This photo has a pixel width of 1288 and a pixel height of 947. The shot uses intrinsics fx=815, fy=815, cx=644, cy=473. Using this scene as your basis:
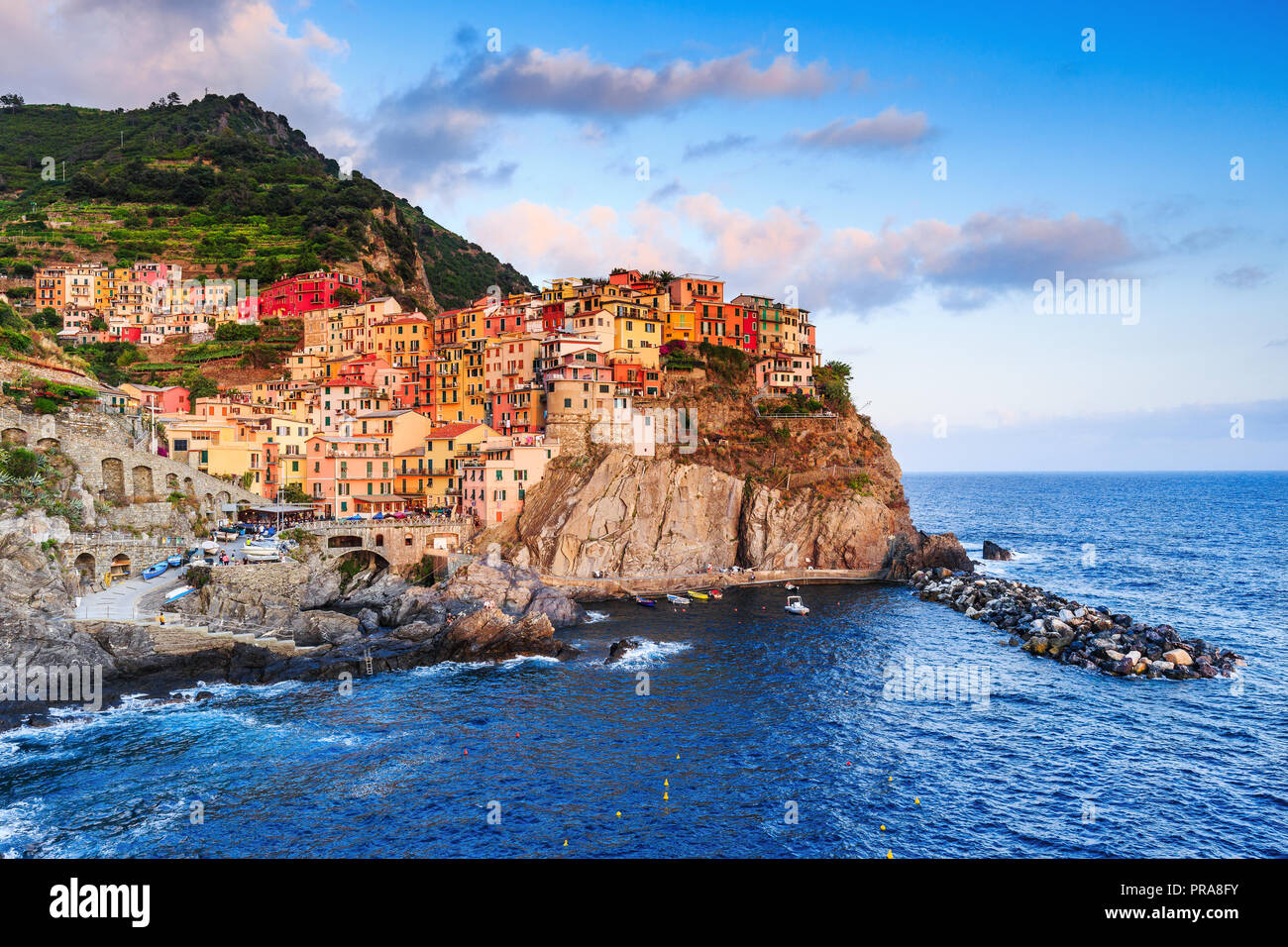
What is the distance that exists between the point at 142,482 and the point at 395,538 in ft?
61.0

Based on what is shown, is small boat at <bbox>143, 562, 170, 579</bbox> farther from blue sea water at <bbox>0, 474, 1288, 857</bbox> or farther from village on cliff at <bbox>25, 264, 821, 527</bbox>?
village on cliff at <bbox>25, 264, 821, 527</bbox>

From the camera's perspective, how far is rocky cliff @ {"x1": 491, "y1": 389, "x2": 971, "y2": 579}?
7138 centimetres

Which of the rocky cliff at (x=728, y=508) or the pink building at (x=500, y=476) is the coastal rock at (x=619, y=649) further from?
the pink building at (x=500, y=476)

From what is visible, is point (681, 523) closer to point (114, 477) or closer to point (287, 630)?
point (287, 630)

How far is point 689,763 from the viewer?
35.0m

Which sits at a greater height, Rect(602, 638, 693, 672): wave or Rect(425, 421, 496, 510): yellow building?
Rect(425, 421, 496, 510): yellow building

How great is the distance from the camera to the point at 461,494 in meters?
73.2

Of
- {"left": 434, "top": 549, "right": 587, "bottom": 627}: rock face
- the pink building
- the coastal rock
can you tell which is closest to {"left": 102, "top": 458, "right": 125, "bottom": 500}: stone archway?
{"left": 434, "top": 549, "right": 587, "bottom": 627}: rock face

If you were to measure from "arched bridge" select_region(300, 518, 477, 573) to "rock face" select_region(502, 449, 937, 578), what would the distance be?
19.3 feet

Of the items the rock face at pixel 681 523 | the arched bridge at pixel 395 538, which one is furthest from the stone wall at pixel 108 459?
the rock face at pixel 681 523

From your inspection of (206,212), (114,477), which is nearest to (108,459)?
(114,477)
